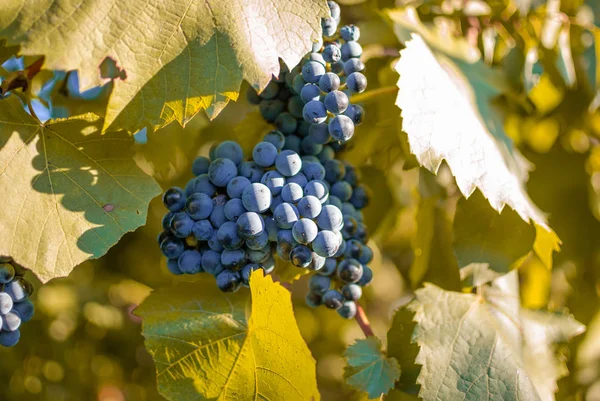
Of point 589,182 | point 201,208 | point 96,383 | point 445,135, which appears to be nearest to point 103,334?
point 96,383

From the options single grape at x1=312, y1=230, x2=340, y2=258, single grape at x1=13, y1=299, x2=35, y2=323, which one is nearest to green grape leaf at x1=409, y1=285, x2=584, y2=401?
single grape at x1=312, y1=230, x2=340, y2=258

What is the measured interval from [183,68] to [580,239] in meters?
1.58

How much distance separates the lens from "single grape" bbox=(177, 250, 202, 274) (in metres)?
1.04

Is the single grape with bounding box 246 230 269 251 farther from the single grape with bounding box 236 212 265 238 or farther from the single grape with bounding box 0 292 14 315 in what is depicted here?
the single grape with bounding box 0 292 14 315

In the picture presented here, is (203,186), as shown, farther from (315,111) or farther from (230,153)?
(315,111)

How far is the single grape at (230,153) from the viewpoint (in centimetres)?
110

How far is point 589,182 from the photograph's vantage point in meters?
1.90

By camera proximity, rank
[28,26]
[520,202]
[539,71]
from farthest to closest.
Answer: [539,71]
[520,202]
[28,26]

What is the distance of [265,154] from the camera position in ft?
3.46

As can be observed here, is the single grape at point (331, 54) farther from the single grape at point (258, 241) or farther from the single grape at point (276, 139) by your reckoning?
the single grape at point (258, 241)

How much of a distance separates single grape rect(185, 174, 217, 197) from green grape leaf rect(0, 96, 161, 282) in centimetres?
8

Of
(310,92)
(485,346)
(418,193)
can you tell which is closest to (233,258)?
(310,92)

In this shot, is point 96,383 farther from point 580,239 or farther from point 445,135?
point 580,239

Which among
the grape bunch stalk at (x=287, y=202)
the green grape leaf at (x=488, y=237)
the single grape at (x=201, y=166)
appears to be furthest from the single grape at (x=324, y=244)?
the green grape leaf at (x=488, y=237)
